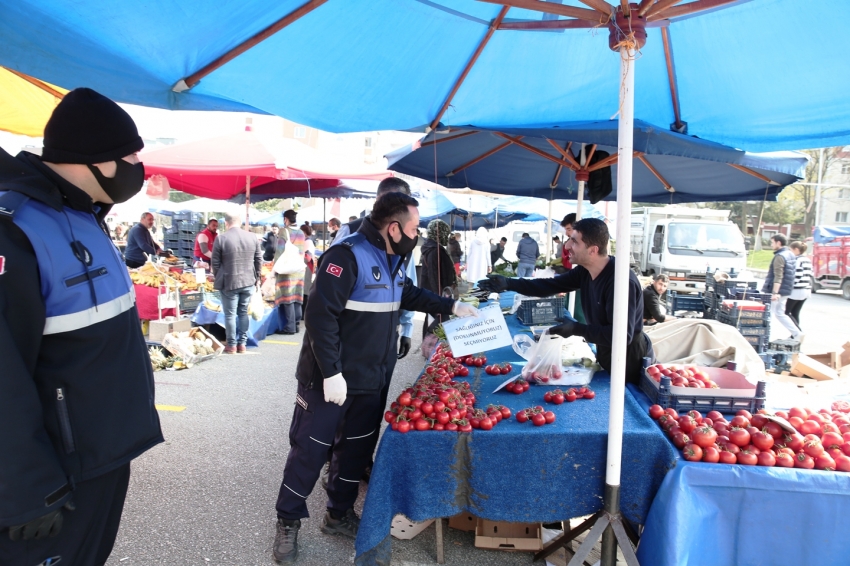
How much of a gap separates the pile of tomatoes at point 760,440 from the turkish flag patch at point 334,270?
193 centimetres

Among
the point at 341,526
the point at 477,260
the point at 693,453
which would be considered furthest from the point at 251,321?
the point at 477,260

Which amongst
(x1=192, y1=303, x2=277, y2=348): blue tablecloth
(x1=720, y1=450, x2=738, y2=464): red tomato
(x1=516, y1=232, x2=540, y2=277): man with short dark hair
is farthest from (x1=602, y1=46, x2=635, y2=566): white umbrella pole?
(x1=516, y1=232, x2=540, y2=277): man with short dark hair

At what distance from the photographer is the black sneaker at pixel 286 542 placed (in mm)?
2961

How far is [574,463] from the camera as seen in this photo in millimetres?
2635

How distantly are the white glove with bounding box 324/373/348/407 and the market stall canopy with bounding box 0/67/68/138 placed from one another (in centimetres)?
→ 348

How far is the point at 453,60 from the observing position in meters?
3.44

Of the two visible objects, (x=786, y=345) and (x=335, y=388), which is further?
(x=786, y=345)

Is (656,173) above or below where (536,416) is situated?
above

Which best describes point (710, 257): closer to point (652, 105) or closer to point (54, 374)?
point (652, 105)

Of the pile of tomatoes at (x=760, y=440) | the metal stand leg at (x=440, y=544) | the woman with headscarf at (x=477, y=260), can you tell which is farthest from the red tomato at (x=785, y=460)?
the woman with headscarf at (x=477, y=260)

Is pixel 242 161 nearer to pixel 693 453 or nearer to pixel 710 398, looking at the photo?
pixel 710 398

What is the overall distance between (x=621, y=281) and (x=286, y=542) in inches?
93.1

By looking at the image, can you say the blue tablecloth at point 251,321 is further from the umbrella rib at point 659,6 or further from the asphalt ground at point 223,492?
the umbrella rib at point 659,6

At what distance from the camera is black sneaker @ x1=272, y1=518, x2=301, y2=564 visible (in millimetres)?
2961
